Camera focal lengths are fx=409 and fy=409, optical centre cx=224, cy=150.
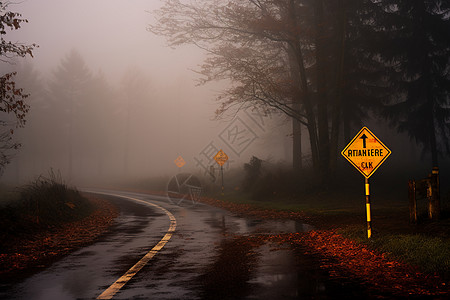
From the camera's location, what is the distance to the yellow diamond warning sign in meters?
9.73

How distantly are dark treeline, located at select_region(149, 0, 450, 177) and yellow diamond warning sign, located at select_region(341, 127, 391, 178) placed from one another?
12.7m

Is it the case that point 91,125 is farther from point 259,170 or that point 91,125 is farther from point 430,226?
point 430,226

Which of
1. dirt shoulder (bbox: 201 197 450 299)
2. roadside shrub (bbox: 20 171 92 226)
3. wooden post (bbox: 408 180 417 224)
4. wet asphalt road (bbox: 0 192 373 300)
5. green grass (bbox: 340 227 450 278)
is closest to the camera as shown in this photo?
wet asphalt road (bbox: 0 192 373 300)

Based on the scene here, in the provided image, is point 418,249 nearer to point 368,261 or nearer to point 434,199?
point 368,261

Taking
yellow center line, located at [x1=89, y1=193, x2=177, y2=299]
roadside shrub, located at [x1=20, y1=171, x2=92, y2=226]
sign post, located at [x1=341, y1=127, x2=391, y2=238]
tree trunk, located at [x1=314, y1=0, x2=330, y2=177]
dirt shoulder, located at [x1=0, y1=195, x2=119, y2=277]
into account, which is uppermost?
tree trunk, located at [x1=314, y1=0, x2=330, y2=177]

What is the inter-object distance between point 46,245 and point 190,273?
538 centimetres

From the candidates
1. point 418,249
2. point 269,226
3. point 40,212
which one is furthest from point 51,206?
point 418,249

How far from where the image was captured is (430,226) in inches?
401

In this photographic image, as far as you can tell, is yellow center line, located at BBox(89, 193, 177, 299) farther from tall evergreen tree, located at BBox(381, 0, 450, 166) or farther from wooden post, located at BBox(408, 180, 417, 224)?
tall evergreen tree, located at BBox(381, 0, 450, 166)

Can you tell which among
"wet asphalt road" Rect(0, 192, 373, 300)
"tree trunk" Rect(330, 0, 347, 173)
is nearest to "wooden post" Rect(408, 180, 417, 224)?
"wet asphalt road" Rect(0, 192, 373, 300)

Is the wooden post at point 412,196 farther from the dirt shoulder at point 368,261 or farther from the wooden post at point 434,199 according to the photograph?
the wooden post at point 434,199

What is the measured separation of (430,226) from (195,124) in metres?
73.7

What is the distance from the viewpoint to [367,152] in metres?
9.81

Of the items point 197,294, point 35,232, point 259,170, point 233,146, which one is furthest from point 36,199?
point 233,146
